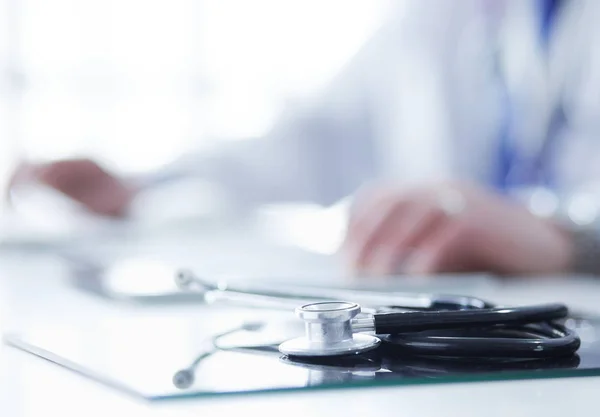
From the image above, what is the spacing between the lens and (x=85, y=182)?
1.23 meters

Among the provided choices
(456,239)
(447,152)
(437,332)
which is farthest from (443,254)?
(447,152)

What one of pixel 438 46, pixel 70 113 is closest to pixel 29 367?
pixel 438 46

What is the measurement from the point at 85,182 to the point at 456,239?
67 centimetres

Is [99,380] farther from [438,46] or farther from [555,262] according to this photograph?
[438,46]

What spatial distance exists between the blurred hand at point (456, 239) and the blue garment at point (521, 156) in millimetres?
683

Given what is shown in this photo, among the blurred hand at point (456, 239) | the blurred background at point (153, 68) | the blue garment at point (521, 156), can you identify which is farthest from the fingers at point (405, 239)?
the blurred background at point (153, 68)

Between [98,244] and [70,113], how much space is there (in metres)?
2.52

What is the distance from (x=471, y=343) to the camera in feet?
0.97

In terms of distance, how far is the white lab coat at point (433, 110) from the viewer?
1.44m

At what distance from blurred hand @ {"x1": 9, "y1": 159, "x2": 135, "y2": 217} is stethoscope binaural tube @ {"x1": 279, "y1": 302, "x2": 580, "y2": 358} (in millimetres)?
938

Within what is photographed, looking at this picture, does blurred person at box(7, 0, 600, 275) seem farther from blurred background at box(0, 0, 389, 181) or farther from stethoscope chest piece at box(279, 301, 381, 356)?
blurred background at box(0, 0, 389, 181)

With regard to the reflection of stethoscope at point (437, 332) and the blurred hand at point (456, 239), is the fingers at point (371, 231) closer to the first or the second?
the blurred hand at point (456, 239)

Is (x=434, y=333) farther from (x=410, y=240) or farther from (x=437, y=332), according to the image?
(x=410, y=240)

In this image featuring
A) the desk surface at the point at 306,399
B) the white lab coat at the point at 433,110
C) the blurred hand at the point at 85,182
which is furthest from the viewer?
the white lab coat at the point at 433,110
